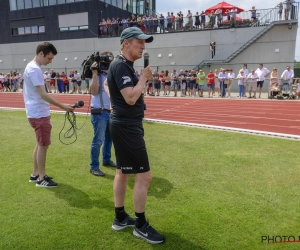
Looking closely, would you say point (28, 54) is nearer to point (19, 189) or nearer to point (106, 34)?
point (106, 34)

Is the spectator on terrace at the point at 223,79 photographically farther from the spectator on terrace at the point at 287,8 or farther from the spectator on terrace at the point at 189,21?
the spectator on terrace at the point at 189,21

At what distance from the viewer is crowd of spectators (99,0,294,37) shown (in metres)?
20.4

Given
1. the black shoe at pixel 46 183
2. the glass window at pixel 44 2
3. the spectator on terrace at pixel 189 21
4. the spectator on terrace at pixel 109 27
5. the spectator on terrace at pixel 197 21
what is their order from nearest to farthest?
the black shoe at pixel 46 183 → the spectator on terrace at pixel 197 21 → the spectator on terrace at pixel 189 21 → the spectator on terrace at pixel 109 27 → the glass window at pixel 44 2

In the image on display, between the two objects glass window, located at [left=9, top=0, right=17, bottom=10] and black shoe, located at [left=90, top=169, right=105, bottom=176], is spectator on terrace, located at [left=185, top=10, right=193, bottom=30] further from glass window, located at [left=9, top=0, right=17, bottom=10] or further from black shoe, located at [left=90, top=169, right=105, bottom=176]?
black shoe, located at [left=90, top=169, right=105, bottom=176]

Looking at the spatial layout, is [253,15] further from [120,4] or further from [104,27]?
[120,4]

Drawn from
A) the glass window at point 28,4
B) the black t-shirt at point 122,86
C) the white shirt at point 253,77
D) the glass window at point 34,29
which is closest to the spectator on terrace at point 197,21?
the white shirt at point 253,77

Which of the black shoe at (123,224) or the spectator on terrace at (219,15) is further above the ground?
the spectator on terrace at (219,15)

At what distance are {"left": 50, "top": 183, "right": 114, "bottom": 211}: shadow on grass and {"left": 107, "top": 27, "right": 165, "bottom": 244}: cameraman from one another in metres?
0.81

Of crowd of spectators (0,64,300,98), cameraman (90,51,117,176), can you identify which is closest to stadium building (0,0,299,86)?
crowd of spectators (0,64,300,98)

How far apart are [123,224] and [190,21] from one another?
2191 centimetres

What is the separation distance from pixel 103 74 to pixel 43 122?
119 cm

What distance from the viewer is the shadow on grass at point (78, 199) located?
356cm

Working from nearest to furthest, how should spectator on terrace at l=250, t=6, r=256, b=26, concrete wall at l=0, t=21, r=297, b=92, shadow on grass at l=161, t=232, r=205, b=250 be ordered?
shadow on grass at l=161, t=232, r=205, b=250 → concrete wall at l=0, t=21, r=297, b=92 → spectator on terrace at l=250, t=6, r=256, b=26

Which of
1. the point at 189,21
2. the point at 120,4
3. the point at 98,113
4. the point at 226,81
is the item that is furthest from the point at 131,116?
the point at 120,4
